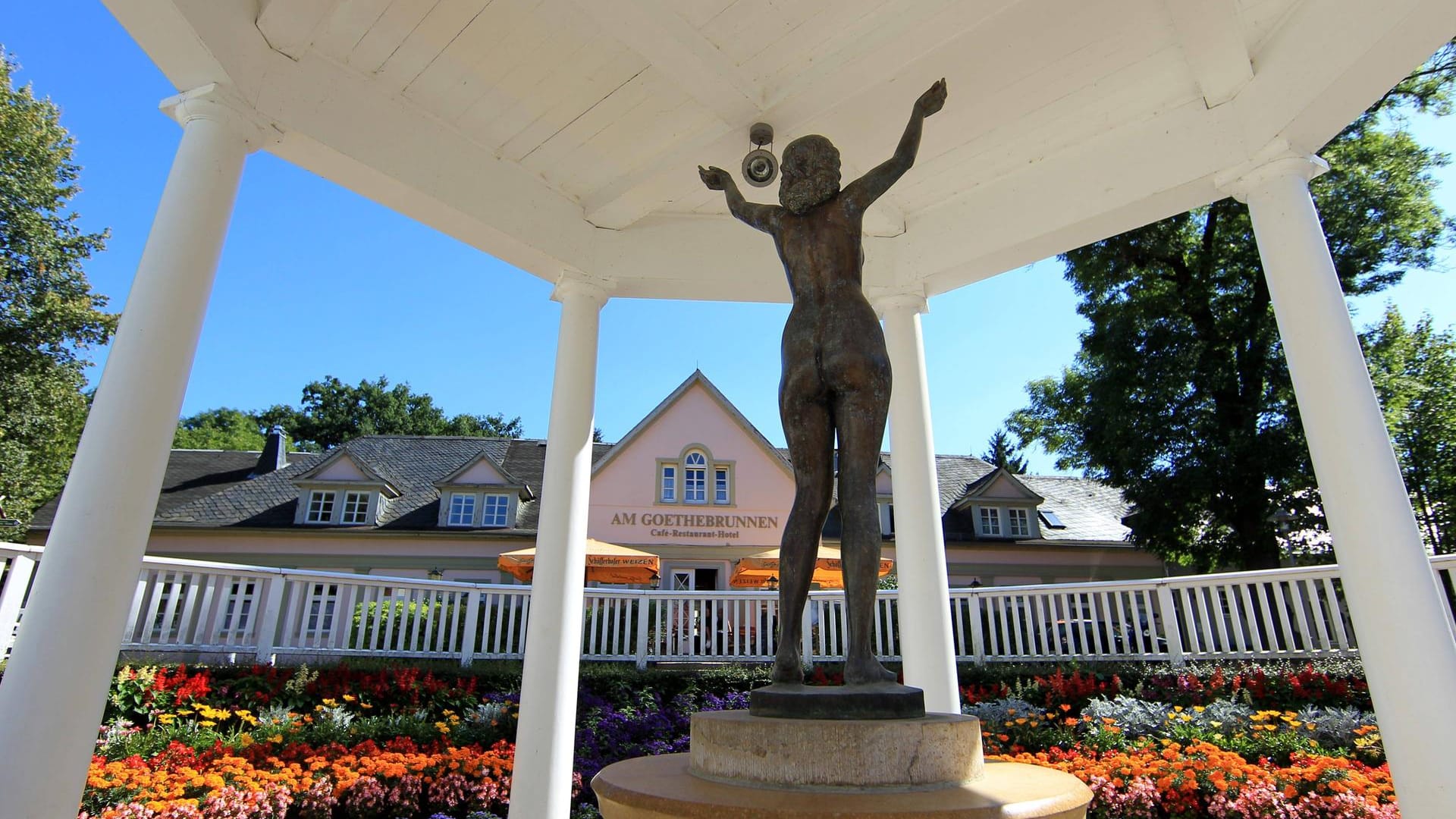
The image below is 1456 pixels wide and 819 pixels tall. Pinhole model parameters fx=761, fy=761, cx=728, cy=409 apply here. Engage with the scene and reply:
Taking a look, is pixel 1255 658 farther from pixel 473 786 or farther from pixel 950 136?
pixel 473 786

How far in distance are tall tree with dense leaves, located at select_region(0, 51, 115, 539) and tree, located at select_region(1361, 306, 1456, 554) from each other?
105ft

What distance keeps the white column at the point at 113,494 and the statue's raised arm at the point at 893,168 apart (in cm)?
326

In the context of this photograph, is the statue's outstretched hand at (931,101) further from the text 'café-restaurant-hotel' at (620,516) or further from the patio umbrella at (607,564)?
the text 'café-restaurant-hotel' at (620,516)

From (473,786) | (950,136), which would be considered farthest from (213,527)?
(950,136)

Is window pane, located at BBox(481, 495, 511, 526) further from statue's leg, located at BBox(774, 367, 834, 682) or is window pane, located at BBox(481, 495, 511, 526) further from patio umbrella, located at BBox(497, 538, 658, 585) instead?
statue's leg, located at BBox(774, 367, 834, 682)

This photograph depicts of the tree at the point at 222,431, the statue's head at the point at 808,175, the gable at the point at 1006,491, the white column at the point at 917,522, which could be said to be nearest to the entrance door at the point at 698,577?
the gable at the point at 1006,491

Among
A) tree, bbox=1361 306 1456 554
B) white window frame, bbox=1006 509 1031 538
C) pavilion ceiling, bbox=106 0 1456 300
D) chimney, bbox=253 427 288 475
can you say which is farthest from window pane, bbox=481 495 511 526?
tree, bbox=1361 306 1456 554

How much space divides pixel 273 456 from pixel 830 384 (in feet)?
89.6

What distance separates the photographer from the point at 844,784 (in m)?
2.47

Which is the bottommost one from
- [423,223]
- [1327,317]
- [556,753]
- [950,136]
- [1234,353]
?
[556,753]

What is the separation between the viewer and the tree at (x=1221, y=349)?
54.3ft

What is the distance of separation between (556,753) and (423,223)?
3767mm

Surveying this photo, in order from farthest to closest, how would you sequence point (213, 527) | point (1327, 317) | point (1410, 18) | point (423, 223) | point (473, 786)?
point (213, 527) < point (473, 786) < point (423, 223) < point (1327, 317) < point (1410, 18)

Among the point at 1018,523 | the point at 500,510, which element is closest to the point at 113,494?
the point at 500,510
